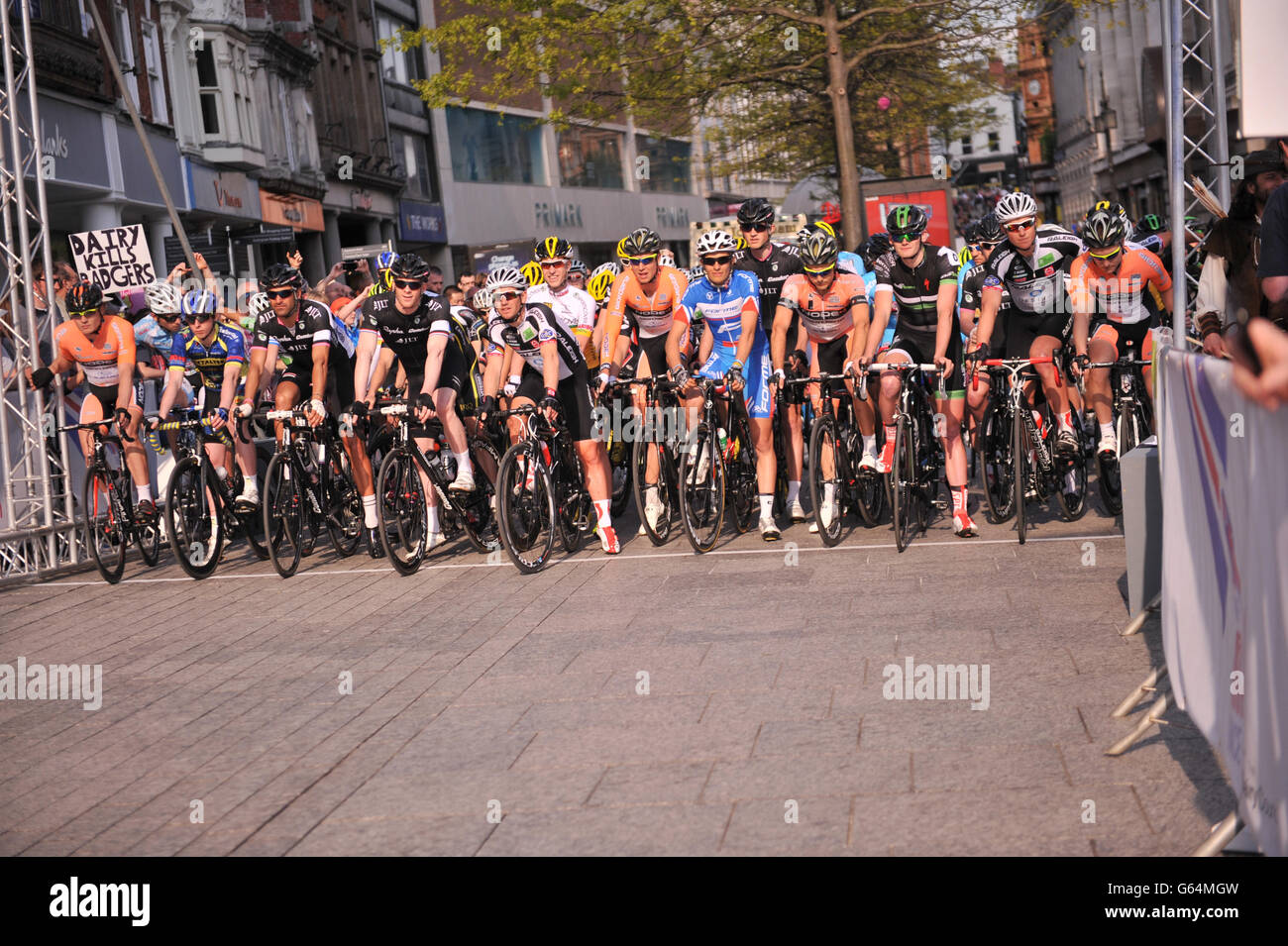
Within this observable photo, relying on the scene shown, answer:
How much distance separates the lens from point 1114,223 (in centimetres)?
1033

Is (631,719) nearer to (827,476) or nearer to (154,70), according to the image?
(827,476)

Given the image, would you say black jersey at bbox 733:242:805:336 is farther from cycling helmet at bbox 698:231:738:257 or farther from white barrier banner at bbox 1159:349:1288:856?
white barrier banner at bbox 1159:349:1288:856

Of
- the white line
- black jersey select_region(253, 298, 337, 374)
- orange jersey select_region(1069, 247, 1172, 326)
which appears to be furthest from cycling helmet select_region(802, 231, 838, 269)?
black jersey select_region(253, 298, 337, 374)

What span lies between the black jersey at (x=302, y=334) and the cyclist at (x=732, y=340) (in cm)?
252

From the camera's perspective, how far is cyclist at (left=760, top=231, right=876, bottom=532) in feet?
36.2

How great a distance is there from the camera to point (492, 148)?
55406 mm

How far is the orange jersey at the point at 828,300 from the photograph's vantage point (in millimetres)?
11266

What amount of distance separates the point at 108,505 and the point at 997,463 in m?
6.51

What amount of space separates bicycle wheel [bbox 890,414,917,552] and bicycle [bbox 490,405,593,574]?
227 cm

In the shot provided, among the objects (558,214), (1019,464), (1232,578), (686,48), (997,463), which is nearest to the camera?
(1232,578)

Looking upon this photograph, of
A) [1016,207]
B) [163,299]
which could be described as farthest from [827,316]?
[163,299]

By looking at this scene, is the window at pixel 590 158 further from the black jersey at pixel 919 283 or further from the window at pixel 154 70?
the black jersey at pixel 919 283
